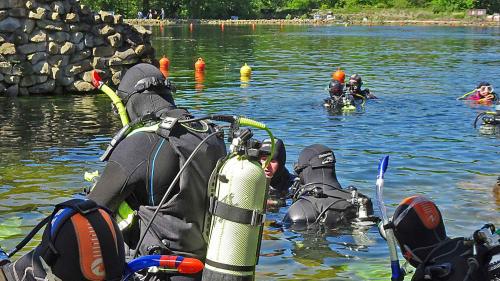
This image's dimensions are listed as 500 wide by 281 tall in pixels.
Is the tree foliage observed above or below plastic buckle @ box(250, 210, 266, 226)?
below

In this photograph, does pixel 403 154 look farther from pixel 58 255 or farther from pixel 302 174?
pixel 58 255

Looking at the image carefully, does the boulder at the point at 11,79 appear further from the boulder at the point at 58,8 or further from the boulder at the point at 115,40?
the boulder at the point at 115,40

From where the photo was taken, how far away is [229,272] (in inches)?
157

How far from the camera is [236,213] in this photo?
3986 millimetres

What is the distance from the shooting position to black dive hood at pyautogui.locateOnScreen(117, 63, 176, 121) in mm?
4570

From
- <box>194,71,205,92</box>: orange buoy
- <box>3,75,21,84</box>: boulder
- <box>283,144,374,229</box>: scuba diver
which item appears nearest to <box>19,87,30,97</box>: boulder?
<box>3,75,21,84</box>: boulder

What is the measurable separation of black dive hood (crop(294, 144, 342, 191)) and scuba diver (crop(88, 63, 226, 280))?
3.73 metres

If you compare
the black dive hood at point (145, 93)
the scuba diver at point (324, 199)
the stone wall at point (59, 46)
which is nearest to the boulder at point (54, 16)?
the stone wall at point (59, 46)

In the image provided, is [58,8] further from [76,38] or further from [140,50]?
[140,50]

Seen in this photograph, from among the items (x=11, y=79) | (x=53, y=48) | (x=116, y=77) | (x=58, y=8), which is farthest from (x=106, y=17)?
(x=11, y=79)

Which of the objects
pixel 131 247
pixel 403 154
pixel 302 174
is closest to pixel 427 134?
pixel 403 154

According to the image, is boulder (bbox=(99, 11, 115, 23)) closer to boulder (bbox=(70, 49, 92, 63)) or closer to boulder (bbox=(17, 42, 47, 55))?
boulder (bbox=(70, 49, 92, 63))

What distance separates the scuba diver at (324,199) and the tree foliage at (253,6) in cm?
6596

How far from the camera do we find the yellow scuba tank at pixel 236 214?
3975mm
